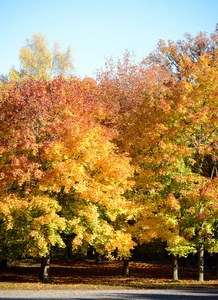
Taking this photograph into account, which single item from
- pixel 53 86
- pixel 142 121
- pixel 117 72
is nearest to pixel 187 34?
pixel 117 72

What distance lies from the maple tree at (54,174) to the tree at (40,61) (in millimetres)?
18297

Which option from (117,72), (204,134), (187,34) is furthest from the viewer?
(187,34)

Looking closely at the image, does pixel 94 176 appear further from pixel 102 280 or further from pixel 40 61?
pixel 40 61

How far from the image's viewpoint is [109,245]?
18016 millimetres

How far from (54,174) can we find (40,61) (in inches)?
929

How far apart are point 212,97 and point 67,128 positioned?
27.8 feet

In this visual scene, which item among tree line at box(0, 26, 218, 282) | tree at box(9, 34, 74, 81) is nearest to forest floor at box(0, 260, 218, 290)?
tree line at box(0, 26, 218, 282)

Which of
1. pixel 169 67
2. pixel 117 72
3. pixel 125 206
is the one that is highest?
pixel 169 67

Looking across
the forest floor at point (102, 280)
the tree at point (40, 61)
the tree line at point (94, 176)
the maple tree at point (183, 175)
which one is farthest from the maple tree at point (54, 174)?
the tree at point (40, 61)

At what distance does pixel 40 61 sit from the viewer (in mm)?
37719

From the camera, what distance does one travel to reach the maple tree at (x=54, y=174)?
16906 mm

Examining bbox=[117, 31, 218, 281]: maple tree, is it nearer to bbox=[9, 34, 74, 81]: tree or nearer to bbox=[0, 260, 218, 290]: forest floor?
bbox=[0, 260, 218, 290]: forest floor

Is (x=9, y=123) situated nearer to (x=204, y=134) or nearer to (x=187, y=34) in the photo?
(x=204, y=134)

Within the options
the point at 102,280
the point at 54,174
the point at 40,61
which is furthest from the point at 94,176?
the point at 40,61
